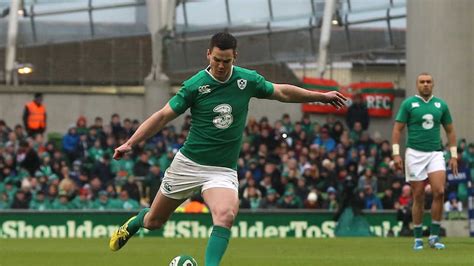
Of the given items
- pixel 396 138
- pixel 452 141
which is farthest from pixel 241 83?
pixel 452 141

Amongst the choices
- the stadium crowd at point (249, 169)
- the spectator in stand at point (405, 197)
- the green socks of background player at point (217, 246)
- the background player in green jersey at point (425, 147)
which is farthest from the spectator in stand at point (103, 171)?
the green socks of background player at point (217, 246)

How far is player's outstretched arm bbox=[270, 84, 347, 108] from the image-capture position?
12297 mm

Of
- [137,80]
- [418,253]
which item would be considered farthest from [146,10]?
[418,253]

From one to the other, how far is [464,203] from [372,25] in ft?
36.9

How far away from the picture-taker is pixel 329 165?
29938mm

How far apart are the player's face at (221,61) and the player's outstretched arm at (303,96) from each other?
0.64 meters

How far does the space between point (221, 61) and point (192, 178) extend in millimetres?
1182

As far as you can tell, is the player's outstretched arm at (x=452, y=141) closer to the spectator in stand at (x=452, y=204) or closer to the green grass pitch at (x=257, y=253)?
the green grass pitch at (x=257, y=253)

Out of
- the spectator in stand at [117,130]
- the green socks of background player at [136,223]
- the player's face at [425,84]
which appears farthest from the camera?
the spectator in stand at [117,130]

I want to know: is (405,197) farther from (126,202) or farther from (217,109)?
(217,109)

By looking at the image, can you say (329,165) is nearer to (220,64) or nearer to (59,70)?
(59,70)

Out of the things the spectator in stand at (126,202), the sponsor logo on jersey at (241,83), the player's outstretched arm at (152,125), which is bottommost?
the spectator in stand at (126,202)

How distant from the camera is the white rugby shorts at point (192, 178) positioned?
39.9 ft

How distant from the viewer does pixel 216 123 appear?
12.0 metres
